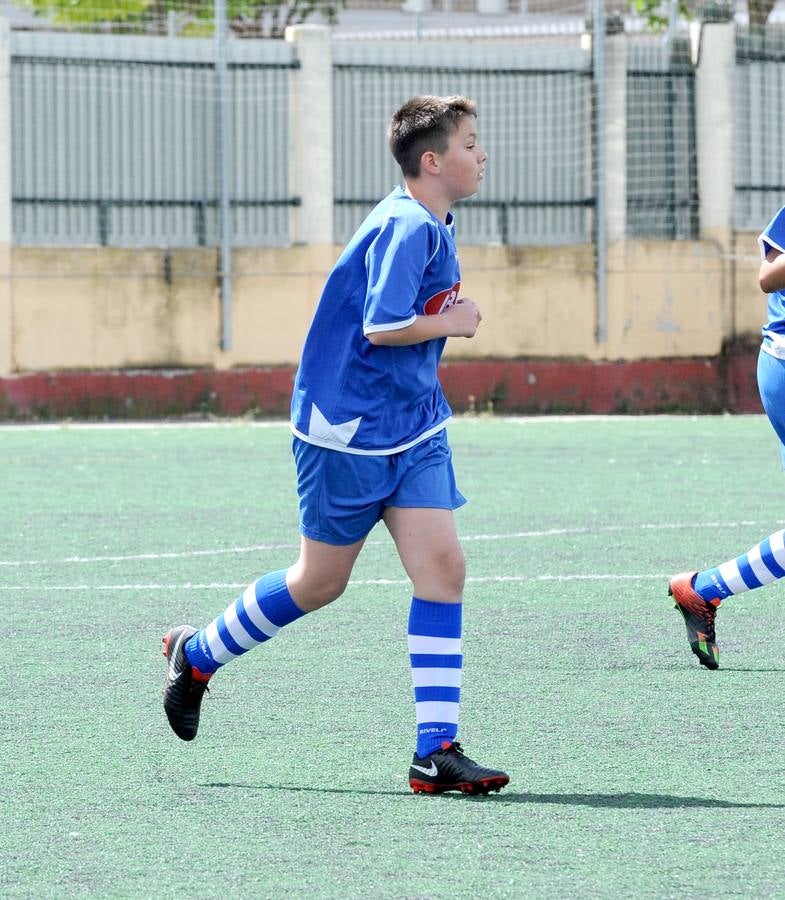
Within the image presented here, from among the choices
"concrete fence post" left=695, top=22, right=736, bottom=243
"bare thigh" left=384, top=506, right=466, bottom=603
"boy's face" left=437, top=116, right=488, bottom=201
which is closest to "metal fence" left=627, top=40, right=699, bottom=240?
"concrete fence post" left=695, top=22, right=736, bottom=243

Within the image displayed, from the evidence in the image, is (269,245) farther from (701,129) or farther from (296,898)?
(296,898)

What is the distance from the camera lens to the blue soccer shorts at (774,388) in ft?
21.6

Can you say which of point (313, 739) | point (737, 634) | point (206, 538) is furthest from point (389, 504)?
point (206, 538)

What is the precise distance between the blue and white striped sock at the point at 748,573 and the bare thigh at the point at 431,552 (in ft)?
6.47

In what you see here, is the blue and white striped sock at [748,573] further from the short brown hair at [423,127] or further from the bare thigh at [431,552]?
the short brown hair at [423,127]

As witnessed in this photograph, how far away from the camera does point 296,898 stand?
13.1 ft

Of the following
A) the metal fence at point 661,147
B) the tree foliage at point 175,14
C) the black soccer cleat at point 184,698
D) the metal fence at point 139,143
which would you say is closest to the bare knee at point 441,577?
the black soccer cleat at point 184,698

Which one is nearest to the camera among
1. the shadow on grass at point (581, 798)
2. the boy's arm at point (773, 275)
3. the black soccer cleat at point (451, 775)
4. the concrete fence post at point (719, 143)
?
the shadow on grass at point (581, 798)

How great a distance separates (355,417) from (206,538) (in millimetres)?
5094

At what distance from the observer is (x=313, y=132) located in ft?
65.2

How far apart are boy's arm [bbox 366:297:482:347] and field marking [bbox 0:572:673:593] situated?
11.5 feet

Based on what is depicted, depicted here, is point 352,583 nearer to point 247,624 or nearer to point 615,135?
point 247,624

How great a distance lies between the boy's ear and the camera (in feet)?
17.1

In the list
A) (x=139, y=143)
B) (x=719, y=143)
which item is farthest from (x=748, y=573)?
(x=719, y=143)
